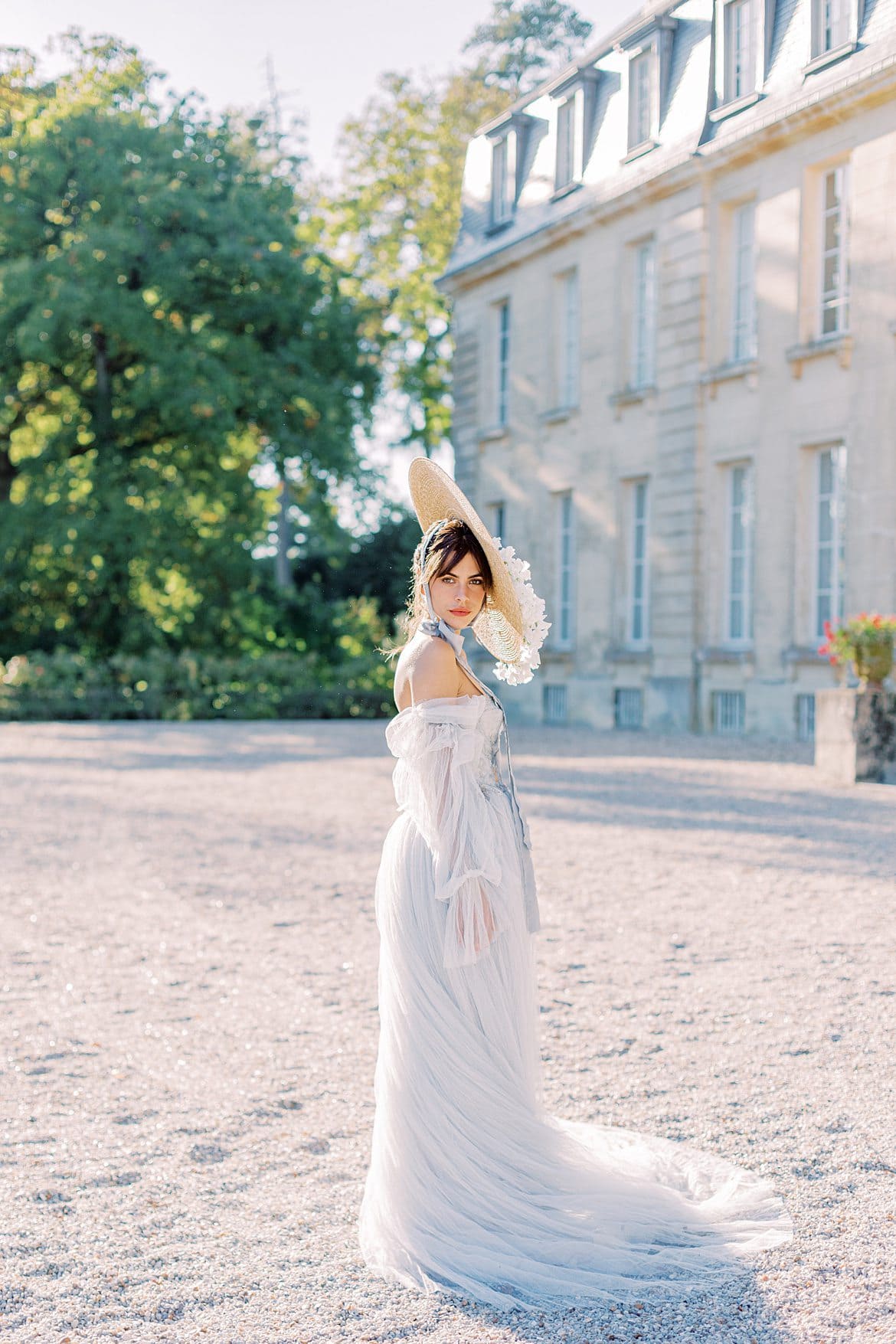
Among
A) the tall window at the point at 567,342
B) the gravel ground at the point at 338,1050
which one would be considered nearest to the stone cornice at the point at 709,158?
the tall window at the point at 567,342

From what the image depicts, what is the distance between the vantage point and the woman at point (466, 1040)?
326cm

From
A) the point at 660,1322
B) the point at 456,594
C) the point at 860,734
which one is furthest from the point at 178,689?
the point at 660,1322

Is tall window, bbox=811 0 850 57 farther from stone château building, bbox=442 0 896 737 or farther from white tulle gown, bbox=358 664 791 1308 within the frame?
white tulle gown, bbox=358 664 791 1308

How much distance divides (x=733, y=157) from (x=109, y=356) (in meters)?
13.3

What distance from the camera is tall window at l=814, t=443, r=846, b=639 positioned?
53.1 feet

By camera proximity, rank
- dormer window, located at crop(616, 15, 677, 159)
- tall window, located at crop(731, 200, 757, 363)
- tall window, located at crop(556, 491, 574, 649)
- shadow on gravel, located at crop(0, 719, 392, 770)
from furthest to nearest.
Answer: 1. tall window, located at crop(556, 491, 574, 649)
2. dormer window, located at crop(616, 15, 677, 159)
3. tall window, located at crop(731, 200, 757, 363)
4. shadow on gravel, located at crop(0, 719, 392, 770)

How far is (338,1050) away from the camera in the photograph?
199 inches

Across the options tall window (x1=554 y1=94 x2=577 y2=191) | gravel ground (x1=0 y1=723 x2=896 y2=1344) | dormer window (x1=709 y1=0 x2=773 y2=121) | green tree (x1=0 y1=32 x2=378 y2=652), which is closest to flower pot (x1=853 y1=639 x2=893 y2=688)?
gravel ground (x1=0 y1=723 x2=896 y2=1344)

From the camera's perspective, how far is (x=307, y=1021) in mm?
5395

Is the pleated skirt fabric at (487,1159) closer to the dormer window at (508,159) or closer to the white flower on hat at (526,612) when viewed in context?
the white flower on hat at (526,612)

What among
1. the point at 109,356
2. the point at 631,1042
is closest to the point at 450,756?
the point at 631,1042

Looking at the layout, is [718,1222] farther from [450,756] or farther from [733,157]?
[733,157]

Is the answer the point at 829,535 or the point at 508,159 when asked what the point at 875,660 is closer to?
the point at 829,535

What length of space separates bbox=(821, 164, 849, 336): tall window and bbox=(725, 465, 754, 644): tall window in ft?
7.41
